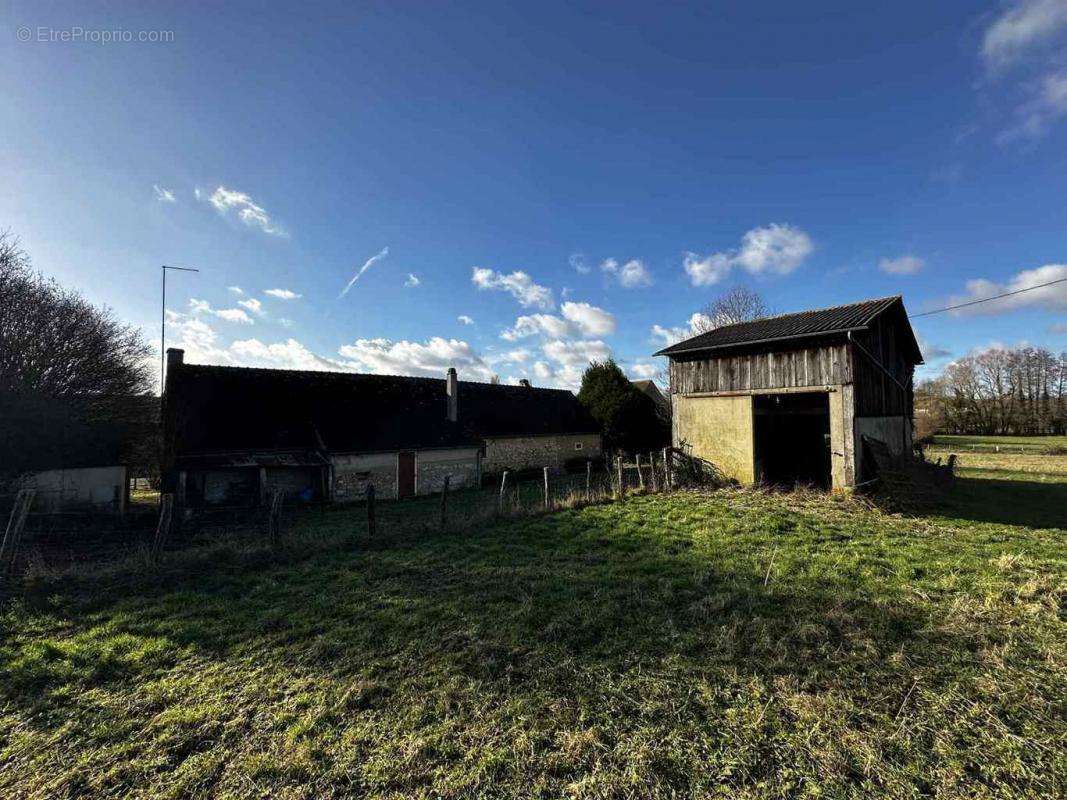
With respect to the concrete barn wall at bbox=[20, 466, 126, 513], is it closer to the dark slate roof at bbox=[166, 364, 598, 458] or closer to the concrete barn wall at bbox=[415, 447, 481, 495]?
the dark slate roof at bbox=[166, 364, 598, 458]

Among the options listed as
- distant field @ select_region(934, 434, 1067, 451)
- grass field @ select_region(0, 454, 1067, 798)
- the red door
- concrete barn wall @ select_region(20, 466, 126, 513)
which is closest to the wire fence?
concrete barn wall @ select_region(20, 466, 126, 513)

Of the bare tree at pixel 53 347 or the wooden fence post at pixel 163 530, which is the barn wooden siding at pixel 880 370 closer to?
the wooden fence post at pixel 163 530

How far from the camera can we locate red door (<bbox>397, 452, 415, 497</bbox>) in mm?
19172

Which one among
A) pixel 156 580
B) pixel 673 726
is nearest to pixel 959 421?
pixel 673 726

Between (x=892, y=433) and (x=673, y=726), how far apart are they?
55.8 ft

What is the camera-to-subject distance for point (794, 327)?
46.2 feet

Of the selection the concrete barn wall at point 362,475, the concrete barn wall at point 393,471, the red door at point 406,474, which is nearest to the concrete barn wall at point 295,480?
the concrete barn wall at point 362,475

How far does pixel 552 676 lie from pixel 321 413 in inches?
711

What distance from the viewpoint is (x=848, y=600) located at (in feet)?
18.4

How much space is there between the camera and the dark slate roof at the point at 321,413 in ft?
56.2

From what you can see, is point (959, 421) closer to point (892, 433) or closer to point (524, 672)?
point (892, 433)

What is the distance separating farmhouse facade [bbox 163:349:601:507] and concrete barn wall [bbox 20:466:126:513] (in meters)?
3.43

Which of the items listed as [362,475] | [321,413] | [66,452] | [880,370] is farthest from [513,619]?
[66,452]

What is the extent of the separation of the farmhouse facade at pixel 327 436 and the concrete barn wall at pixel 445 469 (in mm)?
48
